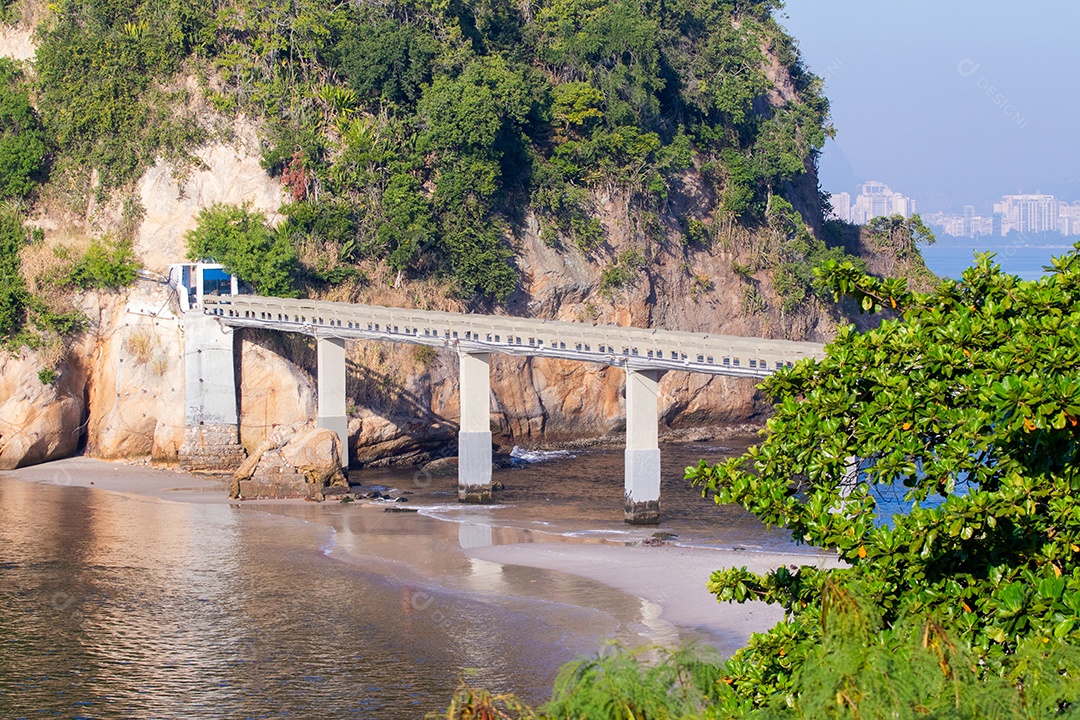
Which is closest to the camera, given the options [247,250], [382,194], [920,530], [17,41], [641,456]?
[920,530]

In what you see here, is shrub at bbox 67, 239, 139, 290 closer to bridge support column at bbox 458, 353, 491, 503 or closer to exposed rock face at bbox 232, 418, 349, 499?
exposed rock face at bbox 232, 418, 349, 499

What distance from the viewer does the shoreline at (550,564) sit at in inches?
1293

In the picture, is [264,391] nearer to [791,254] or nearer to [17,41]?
[17,41]

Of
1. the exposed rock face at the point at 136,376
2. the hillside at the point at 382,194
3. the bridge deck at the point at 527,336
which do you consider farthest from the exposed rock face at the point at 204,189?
the bridge deck at the point at 527,336

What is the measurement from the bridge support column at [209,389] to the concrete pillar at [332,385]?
5.12m

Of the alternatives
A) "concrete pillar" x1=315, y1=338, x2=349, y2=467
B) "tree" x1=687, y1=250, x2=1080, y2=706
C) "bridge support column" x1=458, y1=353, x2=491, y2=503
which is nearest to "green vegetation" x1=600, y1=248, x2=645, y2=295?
"concrete pillar" x1=315, y1=338, x2=349, y2=467

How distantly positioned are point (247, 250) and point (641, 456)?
24.0m

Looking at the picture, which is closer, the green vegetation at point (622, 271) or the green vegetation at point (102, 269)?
the green vegetation at point (102, 269)

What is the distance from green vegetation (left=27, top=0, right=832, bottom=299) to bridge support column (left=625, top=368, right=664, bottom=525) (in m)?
23.0

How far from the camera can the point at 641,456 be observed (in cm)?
4512

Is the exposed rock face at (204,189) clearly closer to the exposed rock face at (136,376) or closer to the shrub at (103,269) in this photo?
the shrub at (103,269)

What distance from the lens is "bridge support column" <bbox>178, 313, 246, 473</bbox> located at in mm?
59344

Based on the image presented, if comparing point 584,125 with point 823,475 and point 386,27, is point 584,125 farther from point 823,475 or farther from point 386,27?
point 823,475

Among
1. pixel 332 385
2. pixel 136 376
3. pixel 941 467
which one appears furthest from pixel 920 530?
pixel 136 376
